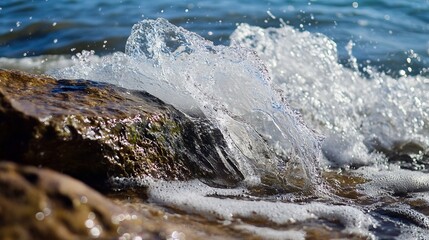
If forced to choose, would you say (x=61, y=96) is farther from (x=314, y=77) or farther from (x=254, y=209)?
(x=314, y=77)

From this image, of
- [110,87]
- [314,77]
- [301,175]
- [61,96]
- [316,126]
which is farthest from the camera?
[314,77]

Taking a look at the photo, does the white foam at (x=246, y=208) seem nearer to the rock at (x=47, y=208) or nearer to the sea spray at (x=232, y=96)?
the sea spray at (x=232, y=96)

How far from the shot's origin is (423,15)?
8.27 meters

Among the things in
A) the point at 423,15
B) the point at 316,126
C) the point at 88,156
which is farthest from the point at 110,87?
the point at 423,15

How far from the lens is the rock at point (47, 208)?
1.40m

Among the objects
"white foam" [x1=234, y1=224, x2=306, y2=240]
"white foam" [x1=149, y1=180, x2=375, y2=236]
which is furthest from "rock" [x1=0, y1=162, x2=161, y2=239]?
"white foam" [x1=149, y1=180, x2=375, y2=236]

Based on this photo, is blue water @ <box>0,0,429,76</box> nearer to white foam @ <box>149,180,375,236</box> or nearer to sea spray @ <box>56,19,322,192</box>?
sea spray @ <box>56,19,322,192</box>

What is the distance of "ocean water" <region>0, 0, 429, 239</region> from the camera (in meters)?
2.80

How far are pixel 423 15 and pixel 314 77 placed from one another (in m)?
3.09

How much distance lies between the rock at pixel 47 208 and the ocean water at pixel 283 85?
0.92 m

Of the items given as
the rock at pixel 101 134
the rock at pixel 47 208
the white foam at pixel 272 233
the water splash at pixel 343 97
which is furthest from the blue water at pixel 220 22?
the rock at pixel 47 208

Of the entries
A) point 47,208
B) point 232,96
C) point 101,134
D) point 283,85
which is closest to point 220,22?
point 283,85

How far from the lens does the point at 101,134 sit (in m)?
2.61

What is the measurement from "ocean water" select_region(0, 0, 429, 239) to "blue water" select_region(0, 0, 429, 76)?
0.02 metres
